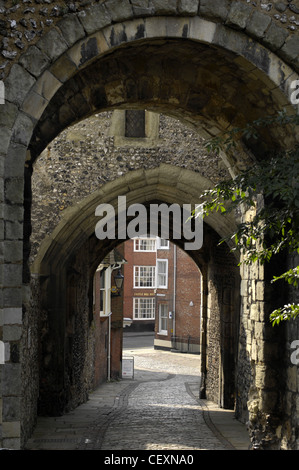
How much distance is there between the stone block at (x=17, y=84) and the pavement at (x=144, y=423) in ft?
16.8

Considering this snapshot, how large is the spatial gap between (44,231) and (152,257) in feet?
86.1

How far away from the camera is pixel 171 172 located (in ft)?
39.2

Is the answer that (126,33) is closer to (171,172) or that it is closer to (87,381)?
(171,172)

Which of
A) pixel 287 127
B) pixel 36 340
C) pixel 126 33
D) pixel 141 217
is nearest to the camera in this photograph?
pixel 126 33

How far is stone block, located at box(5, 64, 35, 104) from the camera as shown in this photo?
18.5 ft

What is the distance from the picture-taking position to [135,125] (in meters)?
12.1

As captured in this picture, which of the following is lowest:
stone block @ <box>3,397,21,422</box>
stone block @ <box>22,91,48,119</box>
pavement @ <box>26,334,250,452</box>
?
pavement @ <box>26,334,250,452</box>

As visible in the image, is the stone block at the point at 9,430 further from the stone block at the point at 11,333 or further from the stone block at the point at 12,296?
the stone block at the point at 12,296

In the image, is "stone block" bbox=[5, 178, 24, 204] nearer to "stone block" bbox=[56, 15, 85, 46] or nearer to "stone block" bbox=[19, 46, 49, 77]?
"stone block" bbox=[19, 46, 49, 77]

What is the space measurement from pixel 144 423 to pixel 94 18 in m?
7.68

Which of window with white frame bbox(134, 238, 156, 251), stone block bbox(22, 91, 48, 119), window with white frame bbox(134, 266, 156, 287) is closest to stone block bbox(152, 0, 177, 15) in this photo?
stone block bbox(22, 91, 48, 119)

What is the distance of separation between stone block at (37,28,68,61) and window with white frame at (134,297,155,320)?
1274 inches
